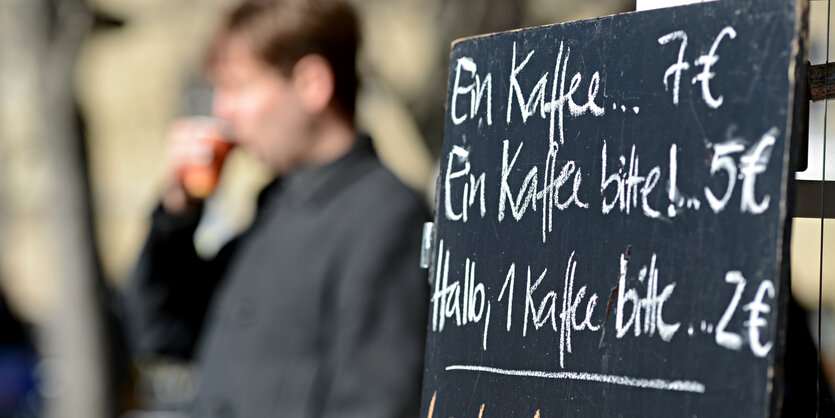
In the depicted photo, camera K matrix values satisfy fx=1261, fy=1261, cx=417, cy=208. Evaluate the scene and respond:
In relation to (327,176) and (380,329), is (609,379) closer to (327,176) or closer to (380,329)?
(380,329)

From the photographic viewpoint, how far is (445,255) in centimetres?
184

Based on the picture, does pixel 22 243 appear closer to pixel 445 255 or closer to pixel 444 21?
pixel 444 21

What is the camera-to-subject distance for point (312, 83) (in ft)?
9.26

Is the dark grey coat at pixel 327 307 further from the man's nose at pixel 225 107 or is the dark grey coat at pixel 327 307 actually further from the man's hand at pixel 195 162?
the man's hand at pixel 195 162

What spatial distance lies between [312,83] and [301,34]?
0.38 ft

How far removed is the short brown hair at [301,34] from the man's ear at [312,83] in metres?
0.02

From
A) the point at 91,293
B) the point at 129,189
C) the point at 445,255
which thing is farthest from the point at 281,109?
the point at 129,189

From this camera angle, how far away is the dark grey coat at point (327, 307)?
8.32 ft

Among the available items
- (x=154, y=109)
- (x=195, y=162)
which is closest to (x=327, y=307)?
(x=195, y=162)

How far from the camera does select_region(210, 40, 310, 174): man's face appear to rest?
2.81 metres

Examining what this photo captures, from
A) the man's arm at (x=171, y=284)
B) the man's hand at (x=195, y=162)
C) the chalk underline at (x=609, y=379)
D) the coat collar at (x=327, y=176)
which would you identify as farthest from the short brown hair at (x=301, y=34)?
the chalk underline at (x=609, y=379)

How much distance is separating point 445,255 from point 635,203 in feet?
1.24

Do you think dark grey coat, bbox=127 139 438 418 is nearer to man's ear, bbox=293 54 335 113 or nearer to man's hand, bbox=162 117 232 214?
man's ear, bbox=293 54 335 113

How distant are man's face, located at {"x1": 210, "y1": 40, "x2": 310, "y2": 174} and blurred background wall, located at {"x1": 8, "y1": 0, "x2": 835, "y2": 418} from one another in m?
0.54
